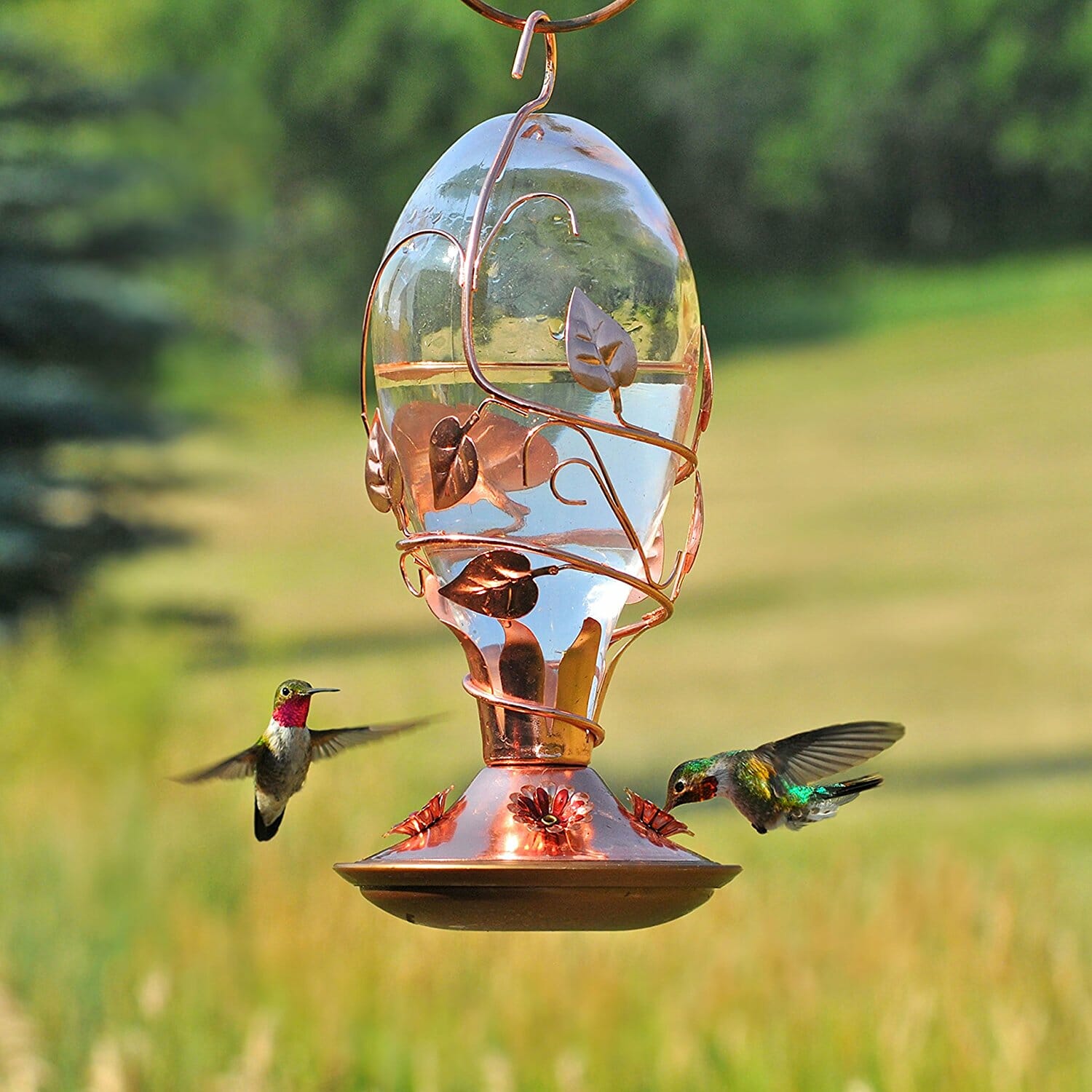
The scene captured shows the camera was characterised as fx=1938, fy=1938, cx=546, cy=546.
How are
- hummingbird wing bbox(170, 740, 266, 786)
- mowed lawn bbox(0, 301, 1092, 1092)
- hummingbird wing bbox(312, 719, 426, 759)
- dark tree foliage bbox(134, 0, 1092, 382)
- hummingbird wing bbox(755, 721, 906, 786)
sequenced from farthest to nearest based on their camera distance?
dark tree foliage bbox(134, 0, 1092, 382) < mowed lawn bbox(0, 301, 1092, 1092) < hummingbird wing bbox(170, 740, 266, 786) < hummingbird wing bbox(312, 719, 426, 759) < hummingbird wing bbox(755, 721, 906, 786)

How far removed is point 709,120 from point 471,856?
88.2 feet

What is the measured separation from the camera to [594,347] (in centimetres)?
181

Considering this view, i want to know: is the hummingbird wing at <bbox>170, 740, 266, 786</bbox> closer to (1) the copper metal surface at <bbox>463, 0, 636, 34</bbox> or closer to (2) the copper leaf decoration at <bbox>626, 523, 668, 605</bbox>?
(2) the copper leaf decoration at <bbox>626, 523, 668, 605</bbox>

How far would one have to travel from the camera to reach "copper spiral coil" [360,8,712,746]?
1.86 m

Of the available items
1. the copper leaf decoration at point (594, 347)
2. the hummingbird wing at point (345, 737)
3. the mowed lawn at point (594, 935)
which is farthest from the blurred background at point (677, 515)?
the copper leaf decoration at point (594, 347)

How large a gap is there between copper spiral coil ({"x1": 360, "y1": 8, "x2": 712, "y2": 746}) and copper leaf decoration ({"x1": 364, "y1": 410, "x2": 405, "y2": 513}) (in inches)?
0.7

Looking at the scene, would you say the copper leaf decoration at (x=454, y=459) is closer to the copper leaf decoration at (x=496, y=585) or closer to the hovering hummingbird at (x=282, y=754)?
the copper leaf decoration at (x=496, y=585)

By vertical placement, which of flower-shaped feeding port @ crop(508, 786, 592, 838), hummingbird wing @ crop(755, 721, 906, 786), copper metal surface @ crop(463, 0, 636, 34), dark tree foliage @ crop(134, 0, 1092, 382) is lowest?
flower-shaped feeding port @ crop(508, 786, 592, 838)

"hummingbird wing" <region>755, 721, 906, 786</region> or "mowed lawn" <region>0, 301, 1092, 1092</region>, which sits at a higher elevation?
"mowed lawn" <region>0, 301, 1092, 1092</region>

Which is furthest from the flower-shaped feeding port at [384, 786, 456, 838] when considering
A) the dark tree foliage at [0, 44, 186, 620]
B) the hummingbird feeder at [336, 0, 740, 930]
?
the dark tree foliage at [0, 44, 186, 620]

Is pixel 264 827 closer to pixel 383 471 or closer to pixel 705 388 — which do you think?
pixel 383 471

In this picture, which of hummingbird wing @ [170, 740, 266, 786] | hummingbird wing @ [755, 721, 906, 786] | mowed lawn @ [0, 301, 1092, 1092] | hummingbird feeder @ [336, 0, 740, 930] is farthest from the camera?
mowed lawn @ [0, 301, 1092, 1092]

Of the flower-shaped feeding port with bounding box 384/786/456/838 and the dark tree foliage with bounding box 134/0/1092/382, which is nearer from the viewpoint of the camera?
the flower-shaped feeding port with bounding box 384/786/456/838

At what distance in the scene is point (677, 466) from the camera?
6.81 ft
